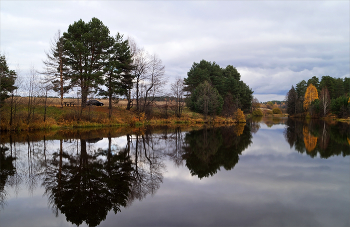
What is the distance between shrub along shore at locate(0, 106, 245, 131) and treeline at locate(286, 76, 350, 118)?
35.8m

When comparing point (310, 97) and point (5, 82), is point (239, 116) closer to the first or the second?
point (5, 82)

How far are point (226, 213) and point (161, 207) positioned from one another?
158 centimetres

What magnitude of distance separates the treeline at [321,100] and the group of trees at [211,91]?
2205 cm

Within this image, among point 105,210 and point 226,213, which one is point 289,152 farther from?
point 105,210

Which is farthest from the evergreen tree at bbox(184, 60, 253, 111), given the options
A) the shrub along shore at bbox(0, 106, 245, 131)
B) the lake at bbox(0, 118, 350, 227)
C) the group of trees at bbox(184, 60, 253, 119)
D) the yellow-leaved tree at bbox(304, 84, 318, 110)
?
the lake at bbox(0, 118, 350, 227)

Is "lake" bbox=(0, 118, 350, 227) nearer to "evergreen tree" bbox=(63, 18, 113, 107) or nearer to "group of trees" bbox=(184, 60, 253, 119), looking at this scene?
"evergreen tree" bbox=(63, 18, 113, 107)

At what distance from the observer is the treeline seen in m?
57.9

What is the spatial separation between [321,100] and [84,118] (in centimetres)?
6671

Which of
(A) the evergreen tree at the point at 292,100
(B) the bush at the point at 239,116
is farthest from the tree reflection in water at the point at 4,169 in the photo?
(A) the evergreen tree at the point at 292,100

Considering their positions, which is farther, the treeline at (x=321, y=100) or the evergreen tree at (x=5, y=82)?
the treeline at (x=321, y=100)

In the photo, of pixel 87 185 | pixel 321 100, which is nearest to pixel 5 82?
pixel 87 185

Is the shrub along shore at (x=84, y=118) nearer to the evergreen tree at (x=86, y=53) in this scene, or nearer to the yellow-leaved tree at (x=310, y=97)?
the evergreen tree at (x=86, y=53)

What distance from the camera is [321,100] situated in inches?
2557

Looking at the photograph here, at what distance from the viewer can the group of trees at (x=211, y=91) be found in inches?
1618
